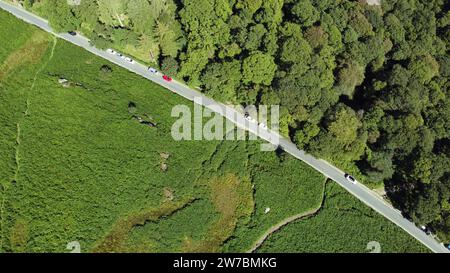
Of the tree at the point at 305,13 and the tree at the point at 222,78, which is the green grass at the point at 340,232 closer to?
the tree at the point at 222,78

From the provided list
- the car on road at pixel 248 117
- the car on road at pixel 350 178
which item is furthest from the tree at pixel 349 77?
the car on road at pixel 248 117

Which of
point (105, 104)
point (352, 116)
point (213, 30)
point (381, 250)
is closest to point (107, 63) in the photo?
point (105, 104)

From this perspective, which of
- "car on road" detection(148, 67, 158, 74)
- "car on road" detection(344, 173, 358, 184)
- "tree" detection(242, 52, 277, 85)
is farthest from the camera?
"car on road" detection(148, 67, 158, 74)

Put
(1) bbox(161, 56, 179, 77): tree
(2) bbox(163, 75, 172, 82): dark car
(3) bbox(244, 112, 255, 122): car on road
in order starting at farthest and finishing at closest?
(2) bbox(163, 75, 172, 82): dark car, (3) bbox(244, 112, 255, 122): car on road, (1) bbox(161, 56, 179, 77): tree

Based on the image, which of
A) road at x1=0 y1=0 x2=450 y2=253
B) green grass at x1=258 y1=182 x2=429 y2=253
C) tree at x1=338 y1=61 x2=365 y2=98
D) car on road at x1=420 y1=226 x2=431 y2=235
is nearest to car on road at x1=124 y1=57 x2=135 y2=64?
road at x1=0 y1=0 x2=450 y2=253

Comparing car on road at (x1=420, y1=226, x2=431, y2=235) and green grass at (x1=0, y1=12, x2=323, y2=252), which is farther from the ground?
green grass at (x1=0, y1=12, x2=323, y2=252)

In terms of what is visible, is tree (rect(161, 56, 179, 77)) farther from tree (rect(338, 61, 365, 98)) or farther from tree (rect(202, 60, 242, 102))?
tree (rect(338, 61, 365, 98))
